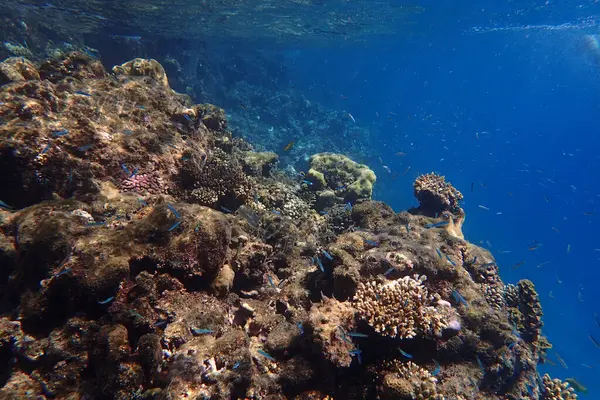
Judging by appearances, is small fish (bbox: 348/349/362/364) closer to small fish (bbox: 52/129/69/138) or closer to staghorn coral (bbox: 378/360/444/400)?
staghorn coral (bbox: 378/360/444/400)

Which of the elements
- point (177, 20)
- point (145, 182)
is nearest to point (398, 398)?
point (145, 182)

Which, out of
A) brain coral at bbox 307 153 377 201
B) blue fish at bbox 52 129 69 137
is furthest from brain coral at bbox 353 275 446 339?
brain coral at bbox 307 153 377 201

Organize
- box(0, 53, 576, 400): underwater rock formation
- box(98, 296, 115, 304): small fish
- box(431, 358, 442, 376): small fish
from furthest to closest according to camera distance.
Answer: box(431, 358, 442, 376): small fish, box(98, 296, 115, 304): small fish, box(0, 53, 576, 400): underwater rock formation

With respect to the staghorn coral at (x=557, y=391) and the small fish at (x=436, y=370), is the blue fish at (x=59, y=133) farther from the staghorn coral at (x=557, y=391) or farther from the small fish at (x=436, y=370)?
the staghorn coral at (x=557, y=391)

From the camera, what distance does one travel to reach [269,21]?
36.7m

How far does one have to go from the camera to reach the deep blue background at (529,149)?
39062 millimetres

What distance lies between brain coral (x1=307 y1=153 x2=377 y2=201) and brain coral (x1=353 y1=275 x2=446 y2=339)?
7.77 metres

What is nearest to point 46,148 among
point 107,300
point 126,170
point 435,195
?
point 126,170

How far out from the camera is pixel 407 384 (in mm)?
4320

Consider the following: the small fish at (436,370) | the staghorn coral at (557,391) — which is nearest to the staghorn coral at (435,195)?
the staghorn coral at (557,391)

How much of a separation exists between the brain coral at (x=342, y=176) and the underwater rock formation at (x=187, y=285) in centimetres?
421

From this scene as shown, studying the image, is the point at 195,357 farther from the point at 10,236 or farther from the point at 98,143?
the point at 98,143

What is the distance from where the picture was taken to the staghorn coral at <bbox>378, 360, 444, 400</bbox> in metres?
4.27

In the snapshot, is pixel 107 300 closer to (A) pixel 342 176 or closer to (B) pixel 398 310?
(B) pixel 398 310
